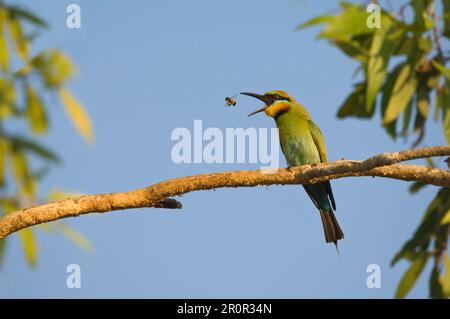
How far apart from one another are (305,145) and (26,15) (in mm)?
1542

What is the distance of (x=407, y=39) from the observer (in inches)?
118

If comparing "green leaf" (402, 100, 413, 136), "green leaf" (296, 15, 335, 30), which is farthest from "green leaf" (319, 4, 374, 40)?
"green leaf" (402, 100, 413, 136)

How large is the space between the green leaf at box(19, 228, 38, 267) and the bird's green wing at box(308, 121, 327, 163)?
1.49m

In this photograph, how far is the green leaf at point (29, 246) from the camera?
12.1 feet

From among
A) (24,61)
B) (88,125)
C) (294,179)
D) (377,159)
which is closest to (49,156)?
(88,125)

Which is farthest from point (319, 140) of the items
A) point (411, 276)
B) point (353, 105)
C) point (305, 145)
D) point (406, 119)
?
point (411, 276)

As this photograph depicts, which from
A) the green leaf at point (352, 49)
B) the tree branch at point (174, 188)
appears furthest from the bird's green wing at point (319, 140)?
the tree branch at point (174, 188)

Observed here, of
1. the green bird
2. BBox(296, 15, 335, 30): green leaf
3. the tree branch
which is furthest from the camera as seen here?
the green bird

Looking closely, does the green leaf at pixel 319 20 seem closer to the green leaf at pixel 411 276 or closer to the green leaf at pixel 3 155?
the green leaf at pixel 411 276

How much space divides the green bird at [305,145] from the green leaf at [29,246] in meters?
1.27

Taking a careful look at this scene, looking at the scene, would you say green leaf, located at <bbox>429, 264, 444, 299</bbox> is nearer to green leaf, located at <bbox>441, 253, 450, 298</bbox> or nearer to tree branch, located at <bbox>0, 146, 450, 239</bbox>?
green leaf, located at <bbox>441, 253, 450, 298</bbox>

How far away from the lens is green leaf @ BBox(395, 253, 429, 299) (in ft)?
10.2

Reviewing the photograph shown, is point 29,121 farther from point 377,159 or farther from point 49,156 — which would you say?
point 377,159
